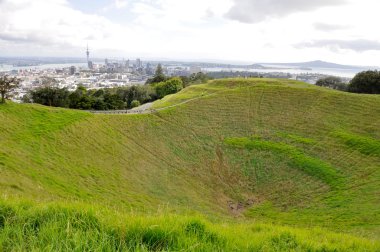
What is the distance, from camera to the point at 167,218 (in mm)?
4887

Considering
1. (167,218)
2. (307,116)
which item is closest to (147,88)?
(307,116)

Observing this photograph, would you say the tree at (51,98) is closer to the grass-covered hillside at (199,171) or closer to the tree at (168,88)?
the grass-covered hillside at (199,171)

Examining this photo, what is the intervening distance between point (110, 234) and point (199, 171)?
27.0m

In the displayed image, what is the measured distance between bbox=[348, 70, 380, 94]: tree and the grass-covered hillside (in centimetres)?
2286

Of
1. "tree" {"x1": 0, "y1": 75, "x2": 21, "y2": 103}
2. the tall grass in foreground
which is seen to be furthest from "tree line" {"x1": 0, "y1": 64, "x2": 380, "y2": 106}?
the tall grass in foreground

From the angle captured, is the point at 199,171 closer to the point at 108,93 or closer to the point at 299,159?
the point at 299,159

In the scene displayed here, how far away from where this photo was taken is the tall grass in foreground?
3.66m

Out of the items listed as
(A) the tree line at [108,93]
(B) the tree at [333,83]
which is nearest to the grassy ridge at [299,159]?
(A) the tree line at [108,93]

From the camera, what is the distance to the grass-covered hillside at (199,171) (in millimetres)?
4410

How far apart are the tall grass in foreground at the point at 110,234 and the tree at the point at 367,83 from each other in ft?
235

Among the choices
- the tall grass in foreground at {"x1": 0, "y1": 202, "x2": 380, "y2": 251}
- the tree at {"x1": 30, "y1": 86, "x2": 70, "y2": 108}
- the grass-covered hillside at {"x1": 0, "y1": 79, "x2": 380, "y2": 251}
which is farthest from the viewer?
the tree at {"x1": 30, "y1": 86, "x2": 70, "y2": 108}

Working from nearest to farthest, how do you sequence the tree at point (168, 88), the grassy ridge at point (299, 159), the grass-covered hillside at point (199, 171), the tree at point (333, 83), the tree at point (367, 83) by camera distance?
the grass-covered hillside at point (199, 171) < the grassy ridge at point (299, 159) < the tree at point (367, 83) < the tree at point (168, 88) < the tree at point (333, 83)

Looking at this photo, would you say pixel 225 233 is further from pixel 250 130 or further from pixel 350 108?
pixel 350 108

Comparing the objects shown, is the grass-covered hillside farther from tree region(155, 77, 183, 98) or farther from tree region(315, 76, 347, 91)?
tree region(315, 76, 347, 91)
